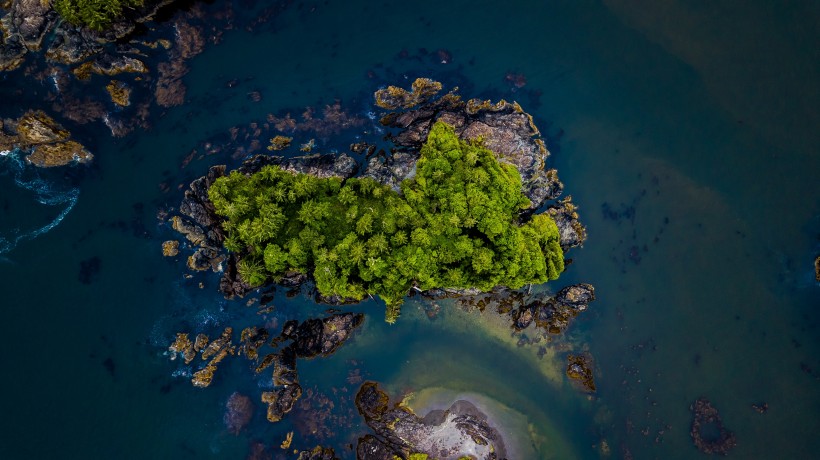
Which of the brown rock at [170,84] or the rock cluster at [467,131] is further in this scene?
the brown rock at [170,84]

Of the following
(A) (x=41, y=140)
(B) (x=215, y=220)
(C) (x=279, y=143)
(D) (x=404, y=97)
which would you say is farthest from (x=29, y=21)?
(D) (x=404, y=97)

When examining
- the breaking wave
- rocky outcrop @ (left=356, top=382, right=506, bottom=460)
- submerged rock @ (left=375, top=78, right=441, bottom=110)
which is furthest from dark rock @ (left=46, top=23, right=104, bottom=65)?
rocky outcrop @ (left=356, top=382, right=506, bottom=460)

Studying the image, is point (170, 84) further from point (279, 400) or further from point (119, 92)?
point (279, 400)

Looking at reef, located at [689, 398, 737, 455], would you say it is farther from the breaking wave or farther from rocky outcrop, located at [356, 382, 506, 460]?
the breaking wave

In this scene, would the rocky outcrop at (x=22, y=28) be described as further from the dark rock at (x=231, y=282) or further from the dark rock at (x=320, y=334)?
the dark rock at (x=320, y=334)

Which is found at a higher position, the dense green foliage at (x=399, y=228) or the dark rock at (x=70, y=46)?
the dark rock at (x=70, y=46)

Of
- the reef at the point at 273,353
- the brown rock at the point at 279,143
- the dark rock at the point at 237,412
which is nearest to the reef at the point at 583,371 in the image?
the reef at the point at 273,353
